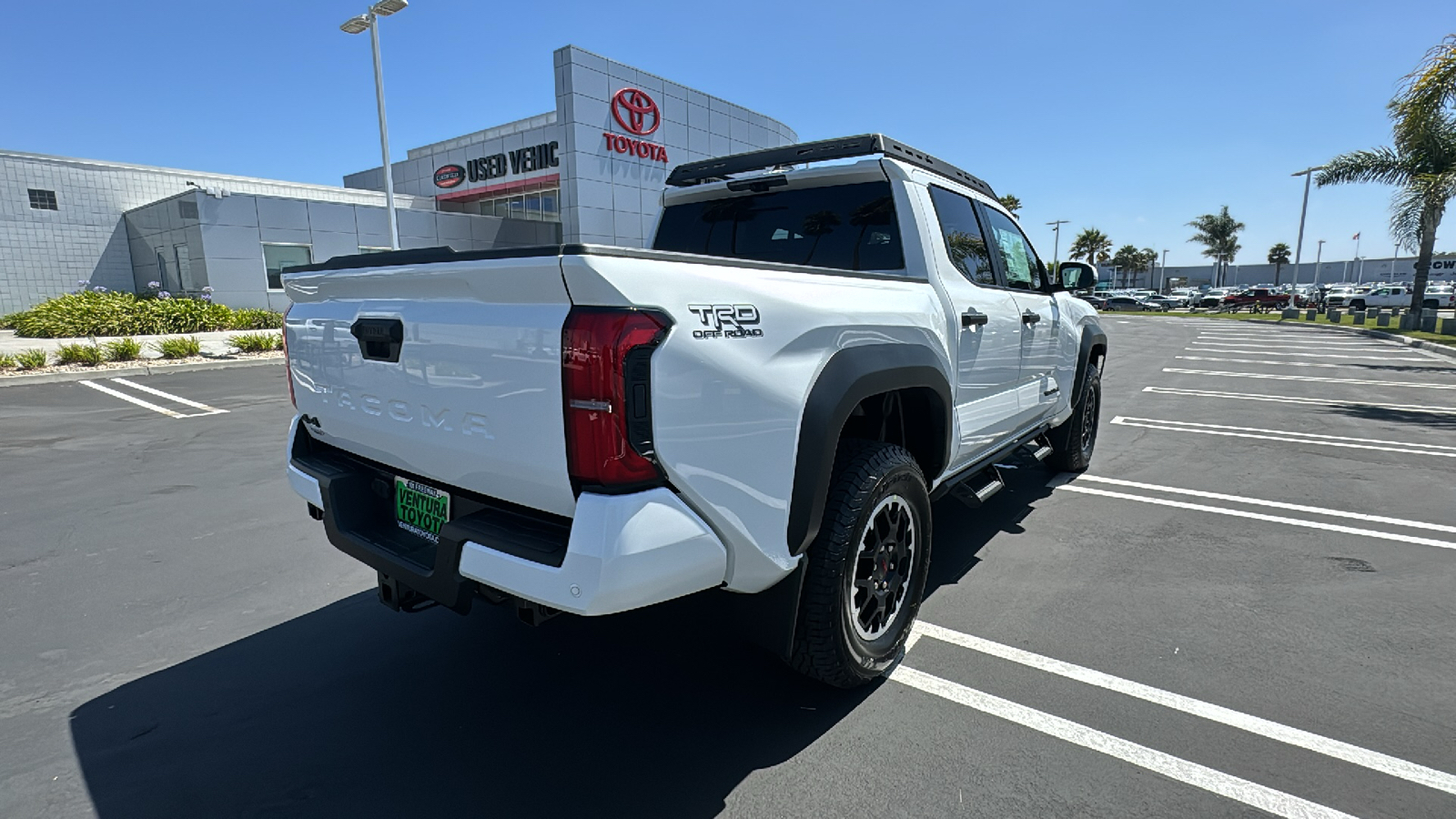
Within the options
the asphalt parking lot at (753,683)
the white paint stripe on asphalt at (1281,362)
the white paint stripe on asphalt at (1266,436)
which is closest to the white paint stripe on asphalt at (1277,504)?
the asphalt parking lot at (753,683)

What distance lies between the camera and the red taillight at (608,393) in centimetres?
180

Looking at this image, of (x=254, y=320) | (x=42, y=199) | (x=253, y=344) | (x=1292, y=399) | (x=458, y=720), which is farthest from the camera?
(x=42, y=199)

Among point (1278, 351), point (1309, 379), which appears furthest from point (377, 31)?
point (1278, 351)

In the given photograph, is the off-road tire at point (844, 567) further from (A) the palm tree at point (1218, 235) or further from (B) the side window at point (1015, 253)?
(A) the palm tree at point (1218, 235)

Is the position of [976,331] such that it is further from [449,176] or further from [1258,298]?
[1258,298]

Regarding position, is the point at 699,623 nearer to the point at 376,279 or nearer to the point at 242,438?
the point at 376,279

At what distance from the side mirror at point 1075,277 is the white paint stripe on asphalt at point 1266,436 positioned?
12.7 feet

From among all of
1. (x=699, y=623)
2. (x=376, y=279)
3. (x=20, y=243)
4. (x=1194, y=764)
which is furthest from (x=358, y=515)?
(x=20, y=243)

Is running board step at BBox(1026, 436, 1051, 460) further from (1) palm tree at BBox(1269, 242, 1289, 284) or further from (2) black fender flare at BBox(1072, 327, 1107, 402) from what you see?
(1) palm tree at BBox(1269, 242, 1289, 284)

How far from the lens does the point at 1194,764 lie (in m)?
2.36

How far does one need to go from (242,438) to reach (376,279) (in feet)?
21.0

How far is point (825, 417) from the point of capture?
2.32m

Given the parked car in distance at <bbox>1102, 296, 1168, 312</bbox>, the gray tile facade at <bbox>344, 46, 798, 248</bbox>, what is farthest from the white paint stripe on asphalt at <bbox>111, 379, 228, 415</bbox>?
the parked car in distance at <bbox>1102, 296, 1168, 312</bbox>

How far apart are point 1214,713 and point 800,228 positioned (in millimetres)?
2696
